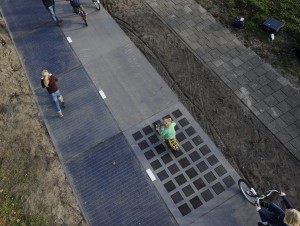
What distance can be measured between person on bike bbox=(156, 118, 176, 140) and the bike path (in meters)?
0.73

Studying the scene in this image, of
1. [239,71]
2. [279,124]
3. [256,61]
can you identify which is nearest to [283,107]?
[279,124]

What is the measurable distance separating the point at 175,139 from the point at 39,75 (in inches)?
229

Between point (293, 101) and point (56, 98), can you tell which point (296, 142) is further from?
point (56, 98)

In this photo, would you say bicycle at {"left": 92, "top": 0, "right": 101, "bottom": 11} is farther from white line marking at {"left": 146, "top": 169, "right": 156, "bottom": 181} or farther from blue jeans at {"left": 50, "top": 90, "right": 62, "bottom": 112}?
white line marking at {"left": 146, "top": 169, "right": 156, "bottom": 181}

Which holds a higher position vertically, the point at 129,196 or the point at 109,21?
the point at 109,21

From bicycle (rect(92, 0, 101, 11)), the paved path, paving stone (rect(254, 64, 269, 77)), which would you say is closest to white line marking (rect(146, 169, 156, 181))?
the paved path

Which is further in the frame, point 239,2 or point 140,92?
point 239,2

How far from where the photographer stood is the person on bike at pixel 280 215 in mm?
6320

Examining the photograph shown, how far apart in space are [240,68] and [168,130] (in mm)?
3936

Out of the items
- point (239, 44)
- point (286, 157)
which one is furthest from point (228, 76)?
point (286, 157)

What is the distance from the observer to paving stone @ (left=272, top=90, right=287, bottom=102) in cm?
1027

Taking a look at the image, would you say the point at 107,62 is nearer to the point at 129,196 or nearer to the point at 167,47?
the point at 167,47

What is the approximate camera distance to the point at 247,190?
28.0 ft

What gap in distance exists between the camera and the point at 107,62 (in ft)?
38.7
